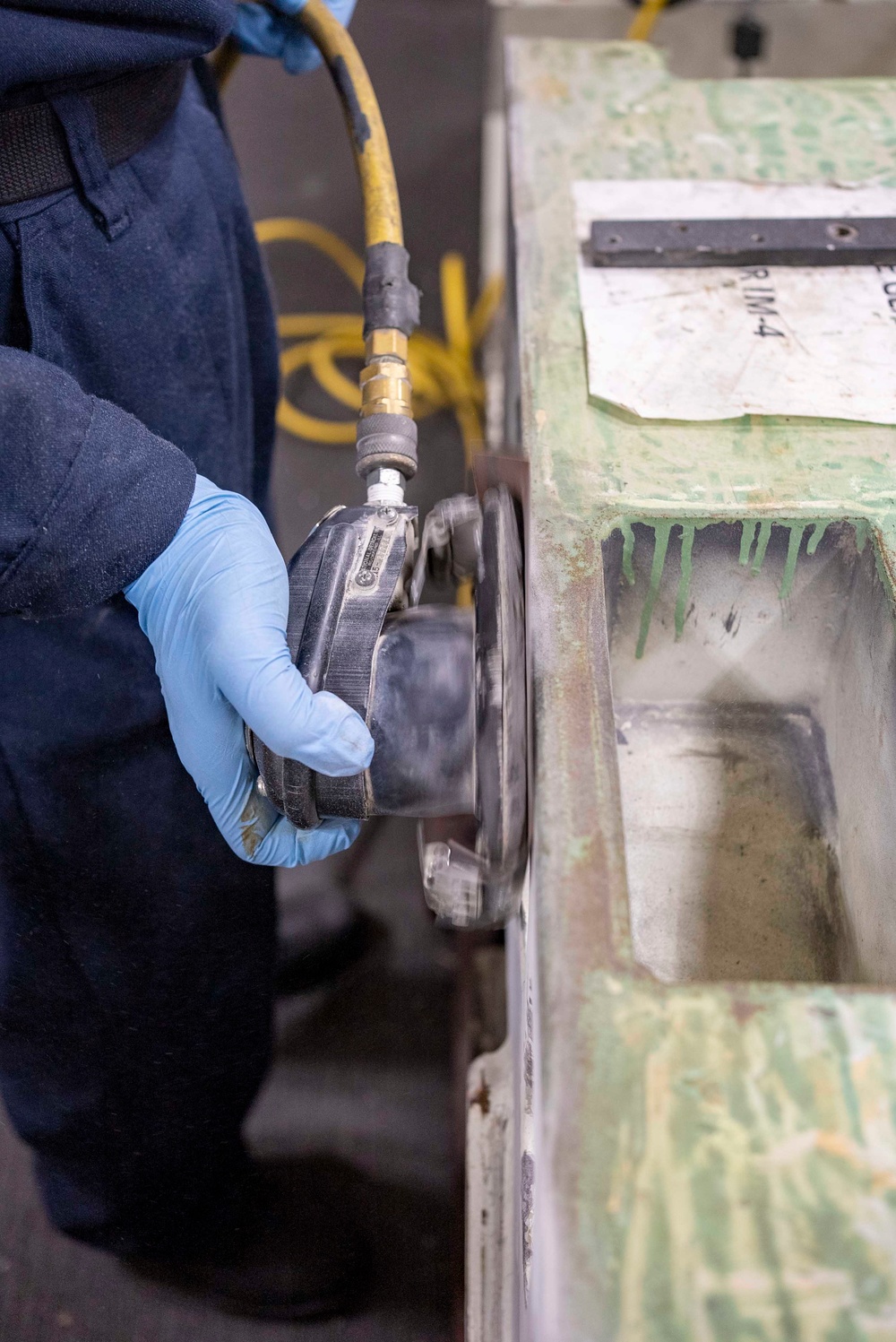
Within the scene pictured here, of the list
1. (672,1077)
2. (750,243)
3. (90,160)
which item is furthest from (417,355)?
(672,1077)

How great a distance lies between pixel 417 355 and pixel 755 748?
143 cm

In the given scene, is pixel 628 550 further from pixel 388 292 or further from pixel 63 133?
pixel 63 133

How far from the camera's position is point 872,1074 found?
1.36 feet

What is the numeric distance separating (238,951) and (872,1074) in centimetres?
64

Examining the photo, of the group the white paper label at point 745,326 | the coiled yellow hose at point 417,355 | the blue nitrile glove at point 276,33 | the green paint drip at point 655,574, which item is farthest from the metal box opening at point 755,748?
the coiled yellow hose at point 417,355

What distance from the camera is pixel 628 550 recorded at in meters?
0.67

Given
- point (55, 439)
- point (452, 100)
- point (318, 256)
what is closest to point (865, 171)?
point (55, 439)

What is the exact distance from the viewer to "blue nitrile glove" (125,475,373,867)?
21.1 inches

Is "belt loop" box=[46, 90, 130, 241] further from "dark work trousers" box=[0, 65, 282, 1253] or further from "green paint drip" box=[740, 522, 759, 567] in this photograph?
"green paint drip" box=[740, 522, 759, 567]

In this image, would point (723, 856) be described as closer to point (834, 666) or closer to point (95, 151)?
point (834, 666)

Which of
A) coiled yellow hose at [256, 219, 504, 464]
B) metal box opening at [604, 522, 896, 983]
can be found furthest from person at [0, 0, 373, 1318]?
coiled yellow hose at [256, 219, 504, 464]

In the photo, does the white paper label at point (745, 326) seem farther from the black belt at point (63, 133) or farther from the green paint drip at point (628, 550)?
the black belt at point (63, 133)

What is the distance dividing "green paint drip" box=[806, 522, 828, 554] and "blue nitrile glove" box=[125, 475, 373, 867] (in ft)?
1.13

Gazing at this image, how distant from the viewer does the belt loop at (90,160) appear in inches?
24.9
